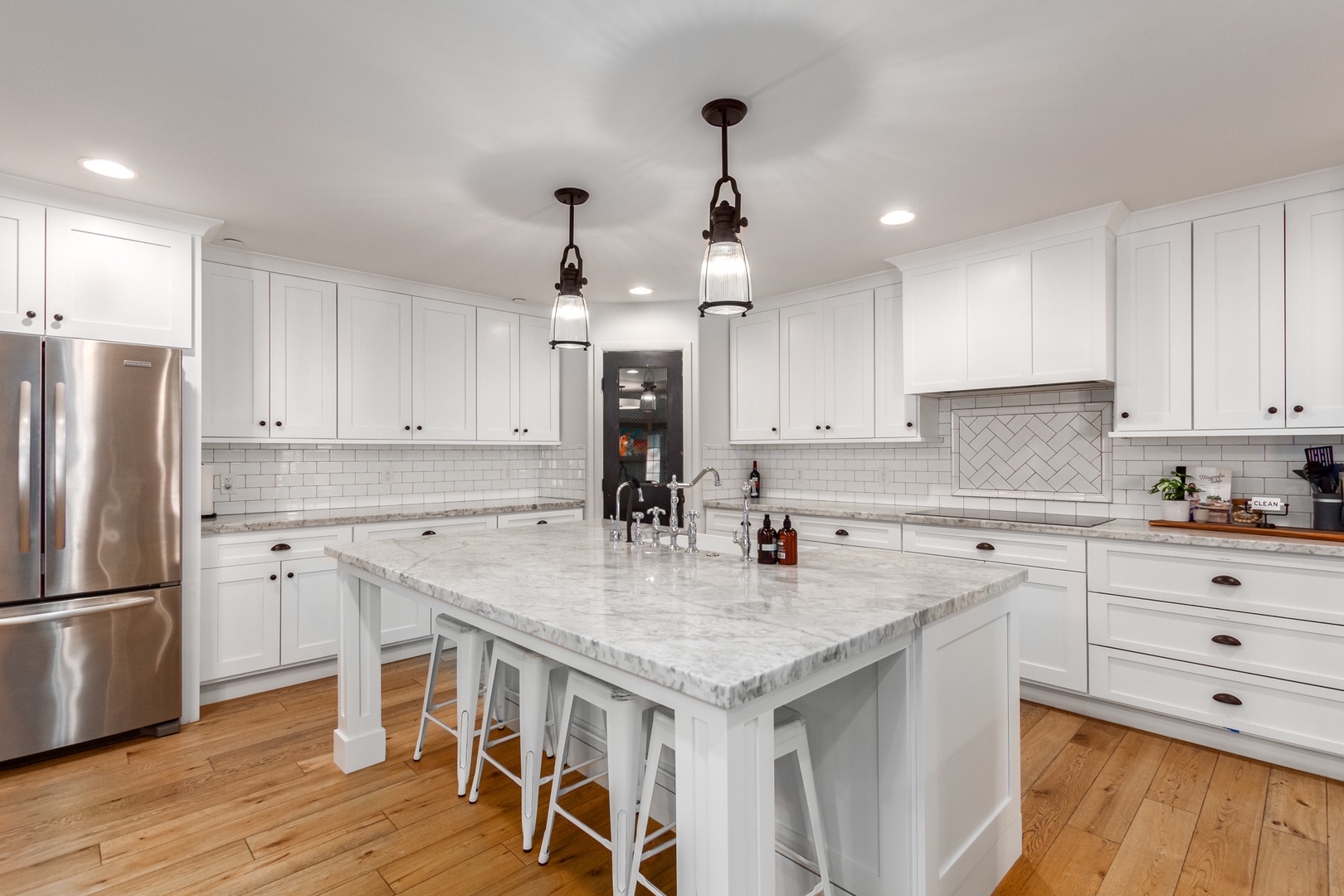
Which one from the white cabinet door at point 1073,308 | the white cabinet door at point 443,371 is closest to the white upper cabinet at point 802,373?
the white cabinet door at point 1073,308

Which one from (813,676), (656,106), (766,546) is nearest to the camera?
(813,676)

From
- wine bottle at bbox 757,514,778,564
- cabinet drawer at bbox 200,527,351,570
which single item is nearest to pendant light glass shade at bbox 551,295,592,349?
wine bottle at bbox 757,514,778,564

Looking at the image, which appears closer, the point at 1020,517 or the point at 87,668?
the point at 87,668

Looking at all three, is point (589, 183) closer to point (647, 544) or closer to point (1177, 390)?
point (647, 544)

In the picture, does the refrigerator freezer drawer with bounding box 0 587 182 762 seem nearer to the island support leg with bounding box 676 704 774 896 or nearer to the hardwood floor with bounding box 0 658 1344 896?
the hardwood floor with bounding box 0 658 1344 896

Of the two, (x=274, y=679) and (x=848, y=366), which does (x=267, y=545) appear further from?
(x=848, y=366)

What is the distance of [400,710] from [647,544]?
5.22 ft

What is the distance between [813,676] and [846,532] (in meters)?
2.78

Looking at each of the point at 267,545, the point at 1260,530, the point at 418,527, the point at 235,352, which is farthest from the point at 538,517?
the point at 1260,530

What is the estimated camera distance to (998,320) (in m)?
3.44

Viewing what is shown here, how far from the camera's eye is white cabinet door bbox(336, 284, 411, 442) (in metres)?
4.04

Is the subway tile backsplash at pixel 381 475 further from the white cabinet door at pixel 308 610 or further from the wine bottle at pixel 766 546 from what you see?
the wine bottle at pixel 766 546

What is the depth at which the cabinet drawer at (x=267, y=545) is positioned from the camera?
3262mm

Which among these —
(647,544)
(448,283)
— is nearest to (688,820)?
(647,544)
